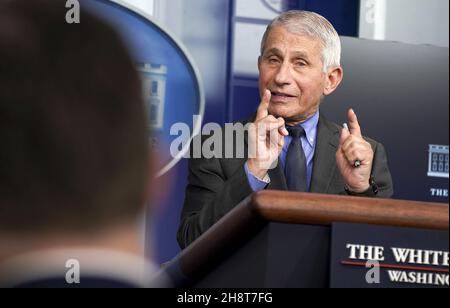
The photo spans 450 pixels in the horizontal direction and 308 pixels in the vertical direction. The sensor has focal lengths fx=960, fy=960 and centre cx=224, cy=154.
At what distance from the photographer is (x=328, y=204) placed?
148 cm

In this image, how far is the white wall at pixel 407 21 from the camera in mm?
4176

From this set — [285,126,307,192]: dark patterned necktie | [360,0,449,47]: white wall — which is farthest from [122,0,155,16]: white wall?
[285,126,307,192]: dark patterned necktie

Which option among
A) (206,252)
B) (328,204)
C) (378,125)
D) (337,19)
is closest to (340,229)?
(328,204)

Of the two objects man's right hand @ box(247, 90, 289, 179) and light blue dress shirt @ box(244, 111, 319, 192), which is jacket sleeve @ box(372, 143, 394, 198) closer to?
light blue dress shirt @ box(244, 111, 319, 192)

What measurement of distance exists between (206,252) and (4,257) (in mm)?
855

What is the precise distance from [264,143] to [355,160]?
0.23 metres

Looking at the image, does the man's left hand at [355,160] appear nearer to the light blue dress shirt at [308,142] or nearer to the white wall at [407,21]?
the light blue dress shirt at [308,142]

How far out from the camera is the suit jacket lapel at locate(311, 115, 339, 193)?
2.69 metres

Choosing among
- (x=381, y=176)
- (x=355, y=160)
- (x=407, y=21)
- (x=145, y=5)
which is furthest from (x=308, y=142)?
(x=407, y=21)

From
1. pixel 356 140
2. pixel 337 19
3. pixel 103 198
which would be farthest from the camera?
pixel 337 19

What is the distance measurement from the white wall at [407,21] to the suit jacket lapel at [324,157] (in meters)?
1.33

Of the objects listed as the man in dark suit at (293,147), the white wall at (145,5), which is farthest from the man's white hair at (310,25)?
the white wall at (145,5)

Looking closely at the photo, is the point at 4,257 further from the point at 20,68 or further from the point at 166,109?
the point at 166,109

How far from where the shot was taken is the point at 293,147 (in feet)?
9.21
